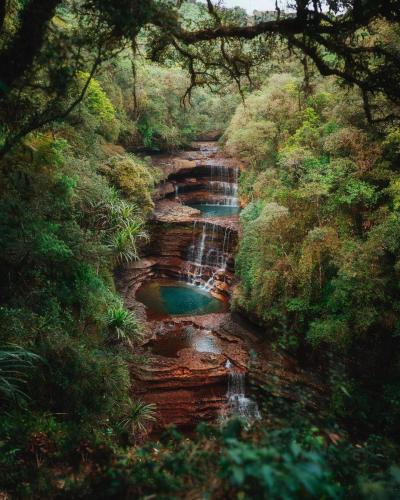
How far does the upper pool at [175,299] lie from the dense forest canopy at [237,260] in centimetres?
177

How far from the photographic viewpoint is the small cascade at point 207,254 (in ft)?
54.9

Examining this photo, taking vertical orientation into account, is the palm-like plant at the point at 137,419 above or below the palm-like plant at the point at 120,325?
below

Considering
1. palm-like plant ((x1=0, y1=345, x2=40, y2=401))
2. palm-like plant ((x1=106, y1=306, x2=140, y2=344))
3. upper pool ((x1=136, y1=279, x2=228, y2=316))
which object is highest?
palm-like plant ((x1=0, y1=345, x2=40, y2=401))

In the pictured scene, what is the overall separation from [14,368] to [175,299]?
34.4 ft

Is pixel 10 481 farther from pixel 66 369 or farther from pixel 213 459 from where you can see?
pixel 66 369

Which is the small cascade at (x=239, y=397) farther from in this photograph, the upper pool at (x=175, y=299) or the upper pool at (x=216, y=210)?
the upper pool at (x=216, y=210)

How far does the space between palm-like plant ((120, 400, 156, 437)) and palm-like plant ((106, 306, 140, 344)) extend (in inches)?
87.9

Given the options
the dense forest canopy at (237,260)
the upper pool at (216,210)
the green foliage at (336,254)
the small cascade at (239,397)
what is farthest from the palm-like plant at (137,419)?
the upper pool at (216,210)

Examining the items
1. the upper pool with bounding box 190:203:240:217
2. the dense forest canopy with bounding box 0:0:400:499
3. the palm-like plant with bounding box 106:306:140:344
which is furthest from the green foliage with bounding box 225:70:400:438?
the upper pool with bounding box 190:203:240:217

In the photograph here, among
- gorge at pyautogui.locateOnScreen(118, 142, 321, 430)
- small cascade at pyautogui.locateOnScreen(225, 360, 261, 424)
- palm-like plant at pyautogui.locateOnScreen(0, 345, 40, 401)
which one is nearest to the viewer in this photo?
palm-like plant at pyautogui.locateOnScreen(0, 345, 40, 401)

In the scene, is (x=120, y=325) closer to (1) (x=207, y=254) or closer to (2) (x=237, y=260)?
(2) (x=237, y=260)

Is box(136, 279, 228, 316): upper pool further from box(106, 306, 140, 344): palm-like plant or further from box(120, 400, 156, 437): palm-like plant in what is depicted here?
box(120, 400, 156, 437): palm-like plant

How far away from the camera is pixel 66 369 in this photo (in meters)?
5.50

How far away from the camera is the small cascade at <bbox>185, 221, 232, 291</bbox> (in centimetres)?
1672
